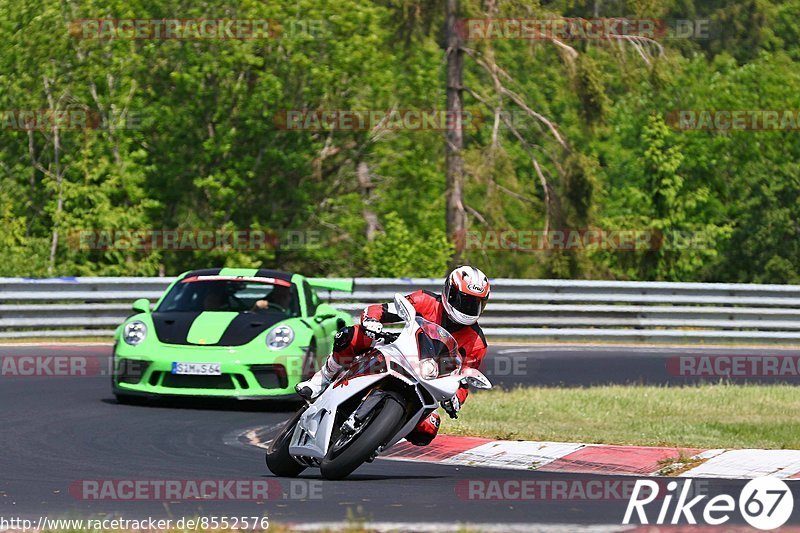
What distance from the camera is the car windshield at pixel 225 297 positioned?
15.1m

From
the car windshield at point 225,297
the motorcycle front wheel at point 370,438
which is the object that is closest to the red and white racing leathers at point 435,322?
the motorcycle front wheel at point 370,438

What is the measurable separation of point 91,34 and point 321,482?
2432 cm

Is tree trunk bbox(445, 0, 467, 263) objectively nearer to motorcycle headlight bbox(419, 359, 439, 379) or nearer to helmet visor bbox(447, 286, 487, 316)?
helmet visor bbox(447, 286, 487, 316)

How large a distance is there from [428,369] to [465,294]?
22.3 inches

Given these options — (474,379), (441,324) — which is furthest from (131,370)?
(474,379)

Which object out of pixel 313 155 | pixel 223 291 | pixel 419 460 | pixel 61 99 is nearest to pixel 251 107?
pixel 313 155

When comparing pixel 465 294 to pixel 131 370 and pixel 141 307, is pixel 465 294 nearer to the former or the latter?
pixel 131 370

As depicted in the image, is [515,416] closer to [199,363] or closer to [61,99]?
[199,363]

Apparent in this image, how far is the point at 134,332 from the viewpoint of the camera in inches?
564

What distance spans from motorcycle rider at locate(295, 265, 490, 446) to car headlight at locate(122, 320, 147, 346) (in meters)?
5.05

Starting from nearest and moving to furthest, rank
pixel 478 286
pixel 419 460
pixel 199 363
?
pixel 478 286 → pixel 419 460 → pixel 199 363

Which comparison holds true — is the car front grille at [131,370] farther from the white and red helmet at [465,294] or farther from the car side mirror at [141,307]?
the white and red helmet at [465,294]

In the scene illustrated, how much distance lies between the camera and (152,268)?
2983cm

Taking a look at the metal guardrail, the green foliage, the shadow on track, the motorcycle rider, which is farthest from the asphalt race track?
the green foliage
